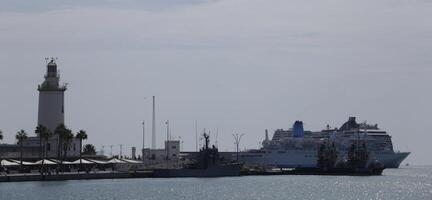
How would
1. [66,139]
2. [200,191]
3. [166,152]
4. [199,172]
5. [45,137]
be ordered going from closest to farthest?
[200,191] < [45,137] < [66,139] < [199,172] < [166,152]

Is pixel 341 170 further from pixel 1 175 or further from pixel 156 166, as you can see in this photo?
pixel 1 175

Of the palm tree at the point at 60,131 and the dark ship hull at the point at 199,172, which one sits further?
the dark ship hull at the point at 199,172

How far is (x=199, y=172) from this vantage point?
161500 millimetres

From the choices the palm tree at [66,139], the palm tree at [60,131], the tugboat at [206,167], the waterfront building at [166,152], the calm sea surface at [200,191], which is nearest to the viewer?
the calm sea surface at [200,191]

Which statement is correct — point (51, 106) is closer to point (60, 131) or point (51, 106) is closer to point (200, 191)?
point (60, 131)

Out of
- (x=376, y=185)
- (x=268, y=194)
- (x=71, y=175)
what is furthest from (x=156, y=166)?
(x=268, y=194)

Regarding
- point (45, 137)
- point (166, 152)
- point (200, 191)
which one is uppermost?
point (166, 152)

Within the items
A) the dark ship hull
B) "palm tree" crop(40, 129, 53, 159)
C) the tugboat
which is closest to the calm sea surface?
"palm tree" crop(40, 129, 53, 159)

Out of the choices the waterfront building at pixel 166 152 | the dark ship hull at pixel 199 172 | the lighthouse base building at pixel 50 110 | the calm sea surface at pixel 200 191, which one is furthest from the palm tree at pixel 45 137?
the waterfront building at pixel 166 152

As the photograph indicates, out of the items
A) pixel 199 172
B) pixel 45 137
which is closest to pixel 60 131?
pixel 45 137

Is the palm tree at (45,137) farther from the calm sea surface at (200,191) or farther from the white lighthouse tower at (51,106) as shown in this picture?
the calm sea surface at (200,191)

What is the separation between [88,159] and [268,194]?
1884 inches

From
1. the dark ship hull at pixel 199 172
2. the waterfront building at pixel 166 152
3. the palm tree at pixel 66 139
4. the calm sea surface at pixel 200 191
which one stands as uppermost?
the waterfront building at pixel 166 152

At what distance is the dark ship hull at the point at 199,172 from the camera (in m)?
159
